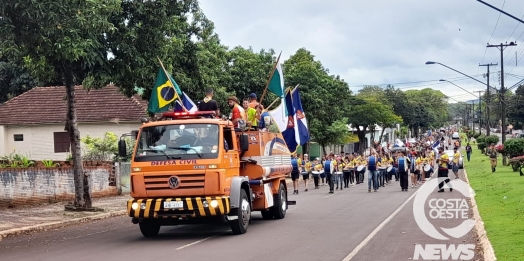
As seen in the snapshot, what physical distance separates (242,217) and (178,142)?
223cm

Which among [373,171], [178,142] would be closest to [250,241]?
[178,142]

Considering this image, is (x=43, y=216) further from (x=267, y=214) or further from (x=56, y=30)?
(x=56, y=30)

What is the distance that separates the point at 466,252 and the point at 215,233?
5916 mm

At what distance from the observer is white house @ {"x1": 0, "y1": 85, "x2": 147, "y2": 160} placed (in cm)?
3919

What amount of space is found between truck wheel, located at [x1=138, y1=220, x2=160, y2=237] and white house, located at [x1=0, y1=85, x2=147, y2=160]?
23.6 metres

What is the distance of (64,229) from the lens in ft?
59.0

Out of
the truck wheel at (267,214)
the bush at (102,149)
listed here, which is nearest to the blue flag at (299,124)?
the truck wheel at (267,214)

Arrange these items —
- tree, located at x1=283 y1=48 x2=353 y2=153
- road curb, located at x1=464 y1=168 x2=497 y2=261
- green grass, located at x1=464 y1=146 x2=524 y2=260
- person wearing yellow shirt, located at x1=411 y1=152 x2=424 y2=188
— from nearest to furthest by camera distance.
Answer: road curb, located at x1=464 y1=168 x2=497 y2=261, green grass, located at x1=464 y1=146 x2=524 y2=260, person wearing yellow shirt, located at x1=411 y1=152 x2=424 y2=188, tree, located at x1=283 y1=48 x2=353 y2=153

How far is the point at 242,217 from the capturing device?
15.3 metres

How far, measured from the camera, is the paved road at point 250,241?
39.9 ft

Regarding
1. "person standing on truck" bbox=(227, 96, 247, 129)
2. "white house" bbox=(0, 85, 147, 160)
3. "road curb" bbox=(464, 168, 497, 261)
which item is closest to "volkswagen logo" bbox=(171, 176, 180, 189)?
"person standing on truck" bbox=(227, 96, 247, 129)

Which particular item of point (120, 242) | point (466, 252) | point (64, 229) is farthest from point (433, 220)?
point (64, 229)

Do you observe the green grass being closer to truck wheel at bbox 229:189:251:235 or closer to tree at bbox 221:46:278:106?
truck wheel at bbox 229:189:251:235

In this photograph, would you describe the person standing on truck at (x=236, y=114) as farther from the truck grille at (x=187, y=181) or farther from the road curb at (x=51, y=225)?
the road curb at (x=51, y=225)
